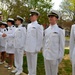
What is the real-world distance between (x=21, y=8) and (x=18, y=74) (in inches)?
929

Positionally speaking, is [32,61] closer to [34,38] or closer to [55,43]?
[34,38]

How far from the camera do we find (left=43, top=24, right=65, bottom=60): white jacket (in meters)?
4.67

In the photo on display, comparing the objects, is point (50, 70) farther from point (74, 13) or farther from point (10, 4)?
point (74, 13)

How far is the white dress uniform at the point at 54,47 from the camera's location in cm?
468

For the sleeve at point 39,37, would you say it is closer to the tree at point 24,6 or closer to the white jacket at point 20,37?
the white jacket at point 20,37

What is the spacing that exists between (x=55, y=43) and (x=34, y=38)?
1.12 meters

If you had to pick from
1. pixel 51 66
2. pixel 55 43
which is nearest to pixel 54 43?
pixel 55 43

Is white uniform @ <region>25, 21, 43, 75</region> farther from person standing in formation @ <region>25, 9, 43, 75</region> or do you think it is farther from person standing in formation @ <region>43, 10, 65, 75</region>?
person standing in formation @ <region>43, 10, 65, 75</region>

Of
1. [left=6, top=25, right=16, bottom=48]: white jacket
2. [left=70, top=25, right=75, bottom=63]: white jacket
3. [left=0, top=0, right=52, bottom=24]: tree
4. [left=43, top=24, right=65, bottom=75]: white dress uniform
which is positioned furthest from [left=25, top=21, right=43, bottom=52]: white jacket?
[left=0, top=0, right=52, bottom=24]: tree

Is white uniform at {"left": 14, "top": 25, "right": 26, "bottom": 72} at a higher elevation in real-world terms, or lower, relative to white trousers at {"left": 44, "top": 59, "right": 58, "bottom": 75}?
higher

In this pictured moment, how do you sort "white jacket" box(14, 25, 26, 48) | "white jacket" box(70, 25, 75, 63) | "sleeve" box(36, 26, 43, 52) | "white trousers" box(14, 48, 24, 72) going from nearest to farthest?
1. "white jacket" box(70, 25, 75, 63)
2. "sleeve" box(36, 26, 43, 52)
3. "white jacket" box(14, 25, 26, 48)
4. "white trousers" box(14, 48, 24, 72)

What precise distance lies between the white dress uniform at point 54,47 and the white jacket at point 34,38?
0.86 metres

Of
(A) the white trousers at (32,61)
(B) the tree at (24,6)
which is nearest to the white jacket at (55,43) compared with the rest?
(A) the white trousers at (32,61)

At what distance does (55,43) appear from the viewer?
15.5 feet
